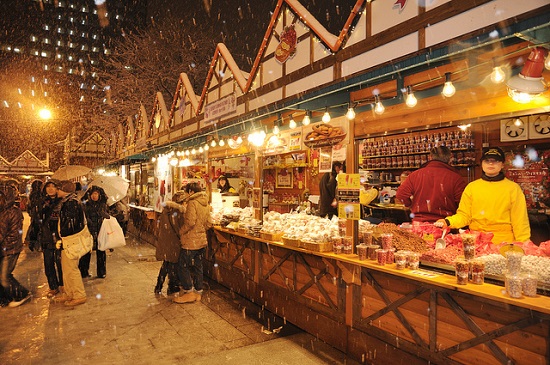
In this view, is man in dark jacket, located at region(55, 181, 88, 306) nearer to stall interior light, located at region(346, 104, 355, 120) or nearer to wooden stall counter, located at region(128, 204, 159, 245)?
stall interior light, located at region(346, 104, 355, 120)

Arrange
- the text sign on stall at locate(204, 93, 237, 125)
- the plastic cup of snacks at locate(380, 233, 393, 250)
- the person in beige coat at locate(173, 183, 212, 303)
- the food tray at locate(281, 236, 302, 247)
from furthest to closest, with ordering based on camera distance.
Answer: the text sign on stall at locate(204, 93, 237, 125)
the person in beige coat at locate(173, 183, 212, 303)
the food tray at locate(281, 236, 302, 247)
the plastic cup of snacks at locate(380, 233, 393, 250)

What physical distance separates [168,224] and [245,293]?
2.10m

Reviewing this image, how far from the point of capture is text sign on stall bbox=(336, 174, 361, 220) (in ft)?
16.9

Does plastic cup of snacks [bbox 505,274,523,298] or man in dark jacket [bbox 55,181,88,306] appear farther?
man in dark jacket [bbox 55,181,88,306]

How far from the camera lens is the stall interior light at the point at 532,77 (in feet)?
11.9

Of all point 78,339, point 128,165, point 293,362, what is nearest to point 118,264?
point 78,339

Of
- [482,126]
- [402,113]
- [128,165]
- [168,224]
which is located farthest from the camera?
[128,165]

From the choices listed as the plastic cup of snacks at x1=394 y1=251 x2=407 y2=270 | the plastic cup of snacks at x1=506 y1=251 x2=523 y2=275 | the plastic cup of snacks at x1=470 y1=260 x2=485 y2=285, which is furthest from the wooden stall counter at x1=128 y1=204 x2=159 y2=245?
the plastic cup of snacks at x1=506 y1=251 x2=523 y2=275

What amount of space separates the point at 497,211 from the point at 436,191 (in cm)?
99

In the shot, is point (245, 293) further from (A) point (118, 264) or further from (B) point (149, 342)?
(A) point (118, 264)

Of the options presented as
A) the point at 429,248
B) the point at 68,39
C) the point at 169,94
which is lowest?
the point at 429,248

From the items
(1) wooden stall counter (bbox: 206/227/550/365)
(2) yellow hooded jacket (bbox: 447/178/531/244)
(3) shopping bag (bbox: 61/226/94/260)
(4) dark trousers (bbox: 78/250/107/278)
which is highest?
(2) yellow hooded jacket (bbox: 447/178/531/244)

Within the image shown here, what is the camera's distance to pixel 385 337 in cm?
450

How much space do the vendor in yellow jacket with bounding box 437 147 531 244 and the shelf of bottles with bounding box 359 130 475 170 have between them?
367 cm
